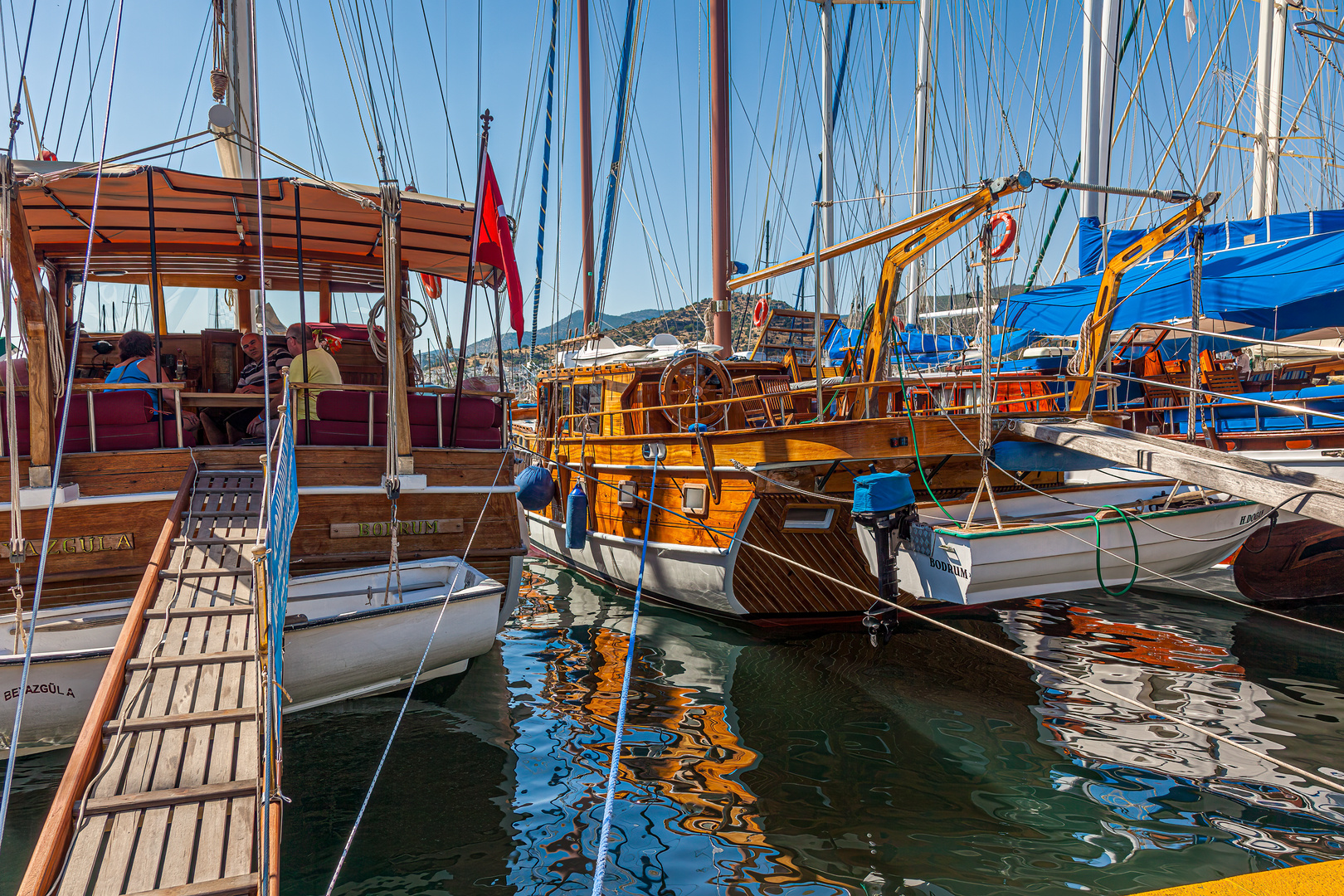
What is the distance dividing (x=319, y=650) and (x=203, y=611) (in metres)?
0.69

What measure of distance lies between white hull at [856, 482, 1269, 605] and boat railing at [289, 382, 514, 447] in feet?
11.9

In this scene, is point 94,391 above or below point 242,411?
above

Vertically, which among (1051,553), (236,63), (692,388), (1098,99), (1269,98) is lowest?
(1051,553)

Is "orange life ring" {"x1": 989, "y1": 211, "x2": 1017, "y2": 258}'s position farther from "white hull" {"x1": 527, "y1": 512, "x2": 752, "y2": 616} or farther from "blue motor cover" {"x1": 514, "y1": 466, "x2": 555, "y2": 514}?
"blue motor cover" {"x1": 514, "y1": 466, "x2": 555, "y2": 514}

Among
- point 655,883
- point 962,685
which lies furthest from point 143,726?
point 962,685

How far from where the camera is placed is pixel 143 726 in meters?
3.50

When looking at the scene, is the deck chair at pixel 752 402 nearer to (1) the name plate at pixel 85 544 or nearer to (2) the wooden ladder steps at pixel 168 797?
(1) the name plate at pixel 85 544

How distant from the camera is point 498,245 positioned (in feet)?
21.3

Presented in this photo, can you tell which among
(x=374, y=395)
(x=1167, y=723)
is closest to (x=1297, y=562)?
(x=1167, y=723)

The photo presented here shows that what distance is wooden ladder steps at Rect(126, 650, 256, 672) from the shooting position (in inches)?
154

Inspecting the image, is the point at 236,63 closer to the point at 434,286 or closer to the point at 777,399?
the point at 434,286

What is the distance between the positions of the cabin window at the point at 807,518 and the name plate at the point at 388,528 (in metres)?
3.36

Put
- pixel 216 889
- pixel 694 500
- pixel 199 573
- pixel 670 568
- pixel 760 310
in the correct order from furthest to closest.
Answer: pixel 760 310 < pixel 670 568 < pixel 694 500 < pixel 199 573 < pixel 216 889

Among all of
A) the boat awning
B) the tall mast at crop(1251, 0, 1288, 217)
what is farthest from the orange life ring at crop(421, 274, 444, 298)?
the tall mast at crop(1251, 0, 1288, 217)
